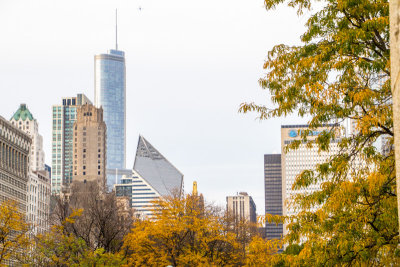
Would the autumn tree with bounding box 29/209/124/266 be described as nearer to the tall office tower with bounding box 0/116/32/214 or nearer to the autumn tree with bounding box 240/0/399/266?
the autumn tree with bounding box 240/0/399/266

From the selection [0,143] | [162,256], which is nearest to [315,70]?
[162,256]

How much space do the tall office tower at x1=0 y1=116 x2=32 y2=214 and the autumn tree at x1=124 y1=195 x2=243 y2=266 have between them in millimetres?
101347

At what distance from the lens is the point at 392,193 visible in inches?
725

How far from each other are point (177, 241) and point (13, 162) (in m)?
116

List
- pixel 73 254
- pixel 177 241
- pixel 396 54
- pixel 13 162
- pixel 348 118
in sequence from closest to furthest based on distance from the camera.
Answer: pixel 396 54
pixel 348 118
pixel 73 254
pixel 177 241
pixel 13 162

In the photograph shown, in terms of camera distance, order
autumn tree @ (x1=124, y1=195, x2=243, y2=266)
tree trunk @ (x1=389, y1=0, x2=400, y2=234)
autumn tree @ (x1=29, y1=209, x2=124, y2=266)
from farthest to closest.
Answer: autumn tree @ (x1=124, y1=195, x2=243, y2=266), autumn tree @ (x1=29, y1=209, x2=124, y2=266), tree trunk @ (x1=389, y1=0, x2=400, y2=234)

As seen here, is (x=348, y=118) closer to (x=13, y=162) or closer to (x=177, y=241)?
(x=177, y=241)

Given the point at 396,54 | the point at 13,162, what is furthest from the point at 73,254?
the point at 13,162

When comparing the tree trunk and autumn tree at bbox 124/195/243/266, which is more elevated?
the tree trunk

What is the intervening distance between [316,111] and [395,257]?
4.37 m

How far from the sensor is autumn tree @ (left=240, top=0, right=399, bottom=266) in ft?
59.5

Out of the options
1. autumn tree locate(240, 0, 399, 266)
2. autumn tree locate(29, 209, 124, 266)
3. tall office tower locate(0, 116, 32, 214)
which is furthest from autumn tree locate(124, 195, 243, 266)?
tall office tower locate(0, 116, 32, 214)

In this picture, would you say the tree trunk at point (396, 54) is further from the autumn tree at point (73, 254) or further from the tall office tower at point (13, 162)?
the tall office tower at point (13, 162)

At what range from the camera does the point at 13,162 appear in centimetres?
16500
